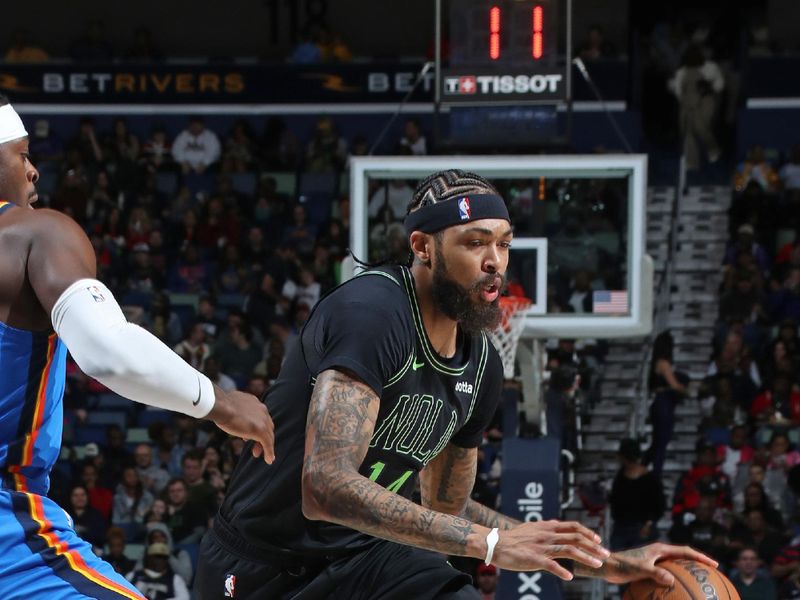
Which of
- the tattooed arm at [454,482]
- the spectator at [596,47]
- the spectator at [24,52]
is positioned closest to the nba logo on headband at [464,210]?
the tattooed arm at [454,482]

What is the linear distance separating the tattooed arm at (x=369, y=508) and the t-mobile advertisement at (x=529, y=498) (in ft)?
20.0

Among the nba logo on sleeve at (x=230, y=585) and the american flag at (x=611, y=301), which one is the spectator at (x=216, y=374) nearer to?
the american flag at (x=611, y=301)

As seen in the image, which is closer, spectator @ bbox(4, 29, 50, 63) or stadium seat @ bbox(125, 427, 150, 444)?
stadium seat @ bbox(125, 427, 150, 444)

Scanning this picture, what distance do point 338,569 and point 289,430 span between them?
0.44m

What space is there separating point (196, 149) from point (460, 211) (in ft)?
49.1

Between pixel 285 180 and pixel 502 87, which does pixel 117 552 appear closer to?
pixel 502 87

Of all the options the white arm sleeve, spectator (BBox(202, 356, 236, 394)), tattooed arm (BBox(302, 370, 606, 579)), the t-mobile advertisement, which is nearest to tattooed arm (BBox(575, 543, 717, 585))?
tattooed arm (BBox(302, 370, 606, 579))

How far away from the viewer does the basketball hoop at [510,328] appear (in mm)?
9992

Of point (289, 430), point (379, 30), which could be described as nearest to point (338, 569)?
point (289, 430)

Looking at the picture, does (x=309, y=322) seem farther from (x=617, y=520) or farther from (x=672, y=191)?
(x=672, y=191)

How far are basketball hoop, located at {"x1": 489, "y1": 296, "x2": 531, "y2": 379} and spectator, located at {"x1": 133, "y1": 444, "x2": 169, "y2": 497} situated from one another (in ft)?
14.9

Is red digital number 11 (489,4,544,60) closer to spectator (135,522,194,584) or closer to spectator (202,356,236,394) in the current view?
spectator (202,356,236,394)

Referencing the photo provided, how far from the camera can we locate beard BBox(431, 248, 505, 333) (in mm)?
4547

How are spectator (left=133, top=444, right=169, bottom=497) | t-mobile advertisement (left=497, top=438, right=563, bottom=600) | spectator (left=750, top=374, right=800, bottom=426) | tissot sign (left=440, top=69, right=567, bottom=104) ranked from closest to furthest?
t-mobile advertisement (left=497, top=438, right=563, bottom=600) → tissot sign (left=440, top=69, right=567, bottom=104) → spectator (left=133, top=444, right=169, bottom=497) → spectator (left=750, top=374, right=800, bottom=426)
